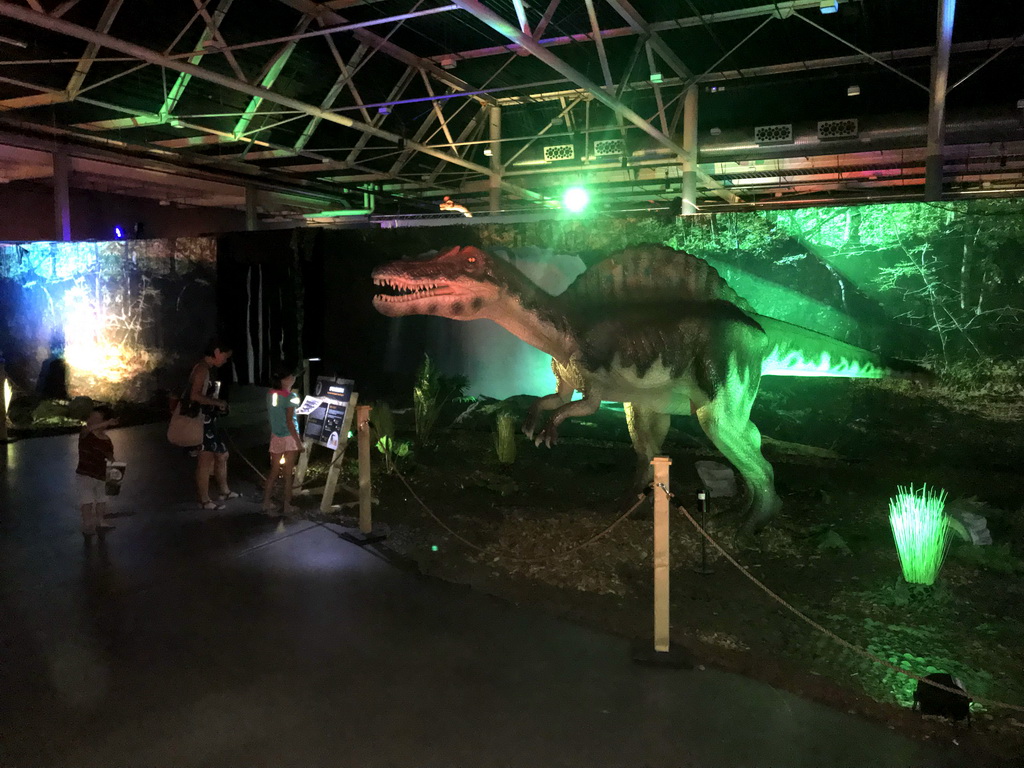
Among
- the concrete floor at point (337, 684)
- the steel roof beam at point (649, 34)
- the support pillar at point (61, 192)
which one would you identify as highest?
the steel roof beam at point (649, 34)

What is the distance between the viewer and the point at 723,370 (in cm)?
497

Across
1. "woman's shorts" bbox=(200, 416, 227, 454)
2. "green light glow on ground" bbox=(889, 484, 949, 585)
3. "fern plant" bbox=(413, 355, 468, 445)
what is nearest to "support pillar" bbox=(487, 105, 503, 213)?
"fern plant" bbox=(413, 355, 468, 445)

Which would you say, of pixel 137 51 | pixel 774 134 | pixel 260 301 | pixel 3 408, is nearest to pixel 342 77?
pixel 137 51

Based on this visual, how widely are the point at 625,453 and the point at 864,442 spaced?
2.45 metres

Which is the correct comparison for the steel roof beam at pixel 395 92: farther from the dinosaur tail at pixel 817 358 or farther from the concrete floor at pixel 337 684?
the concrete floor at pixel 337 684

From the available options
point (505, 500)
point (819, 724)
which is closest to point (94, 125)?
point (505, 500)

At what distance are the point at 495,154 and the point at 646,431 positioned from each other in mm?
7792

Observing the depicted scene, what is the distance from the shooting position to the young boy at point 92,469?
17.2 feet

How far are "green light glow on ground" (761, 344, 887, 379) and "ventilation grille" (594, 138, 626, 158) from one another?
659cm

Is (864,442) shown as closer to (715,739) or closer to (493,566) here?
(493,566)

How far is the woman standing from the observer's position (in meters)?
5.89

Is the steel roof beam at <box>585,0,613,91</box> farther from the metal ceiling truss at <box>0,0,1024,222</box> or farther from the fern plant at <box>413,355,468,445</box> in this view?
the fern plant at <box>413,355,468,445</box>

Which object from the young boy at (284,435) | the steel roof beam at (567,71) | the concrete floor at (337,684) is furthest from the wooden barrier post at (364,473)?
the steel roof beam at (567,71)

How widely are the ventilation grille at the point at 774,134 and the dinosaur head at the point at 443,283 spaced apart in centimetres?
694
